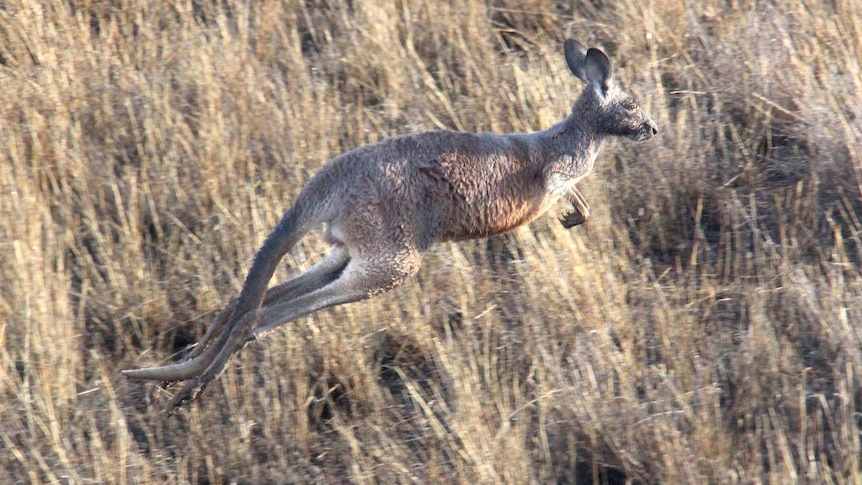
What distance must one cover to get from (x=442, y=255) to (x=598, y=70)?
126cm

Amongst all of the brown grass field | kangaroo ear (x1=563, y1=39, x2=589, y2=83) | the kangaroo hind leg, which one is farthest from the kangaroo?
the brown grass field

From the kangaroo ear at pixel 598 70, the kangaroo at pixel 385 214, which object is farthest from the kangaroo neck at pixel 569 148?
the kangaroo ear at pixel 598 70

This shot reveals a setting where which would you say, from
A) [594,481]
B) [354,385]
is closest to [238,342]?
[354,385]

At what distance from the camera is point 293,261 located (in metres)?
5.32

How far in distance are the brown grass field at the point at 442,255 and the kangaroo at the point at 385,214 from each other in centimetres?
33

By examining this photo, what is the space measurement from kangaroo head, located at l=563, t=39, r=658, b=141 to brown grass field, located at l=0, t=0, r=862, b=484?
A: 0.65 metres

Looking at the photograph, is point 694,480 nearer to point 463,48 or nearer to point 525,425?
point 525,425

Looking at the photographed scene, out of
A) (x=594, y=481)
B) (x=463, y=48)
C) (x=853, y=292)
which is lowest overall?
(x=594, y=481)

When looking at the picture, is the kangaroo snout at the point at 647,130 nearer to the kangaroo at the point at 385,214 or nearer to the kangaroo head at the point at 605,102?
the kangaroo head at the point at 605,102

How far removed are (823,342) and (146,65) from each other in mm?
4413

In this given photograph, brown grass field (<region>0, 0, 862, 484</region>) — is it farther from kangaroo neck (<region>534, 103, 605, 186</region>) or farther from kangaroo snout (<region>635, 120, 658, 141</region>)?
kangaroo snout (<region>635, 120, 658, 141</region>)

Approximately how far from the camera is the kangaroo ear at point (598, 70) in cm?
491

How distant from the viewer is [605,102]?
5016 millimetres

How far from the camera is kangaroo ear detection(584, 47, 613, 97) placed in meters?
4.91
